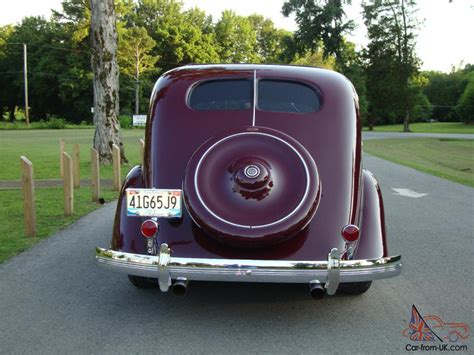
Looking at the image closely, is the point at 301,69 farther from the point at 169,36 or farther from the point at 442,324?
the point at 169,36

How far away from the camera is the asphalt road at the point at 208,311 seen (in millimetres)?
3404

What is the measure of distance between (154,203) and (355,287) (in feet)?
5.82

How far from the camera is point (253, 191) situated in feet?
12.0

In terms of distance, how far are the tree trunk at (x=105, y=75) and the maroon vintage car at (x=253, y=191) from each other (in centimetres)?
1180

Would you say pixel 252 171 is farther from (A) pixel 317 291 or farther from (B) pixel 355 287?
(B) pixel 355 287

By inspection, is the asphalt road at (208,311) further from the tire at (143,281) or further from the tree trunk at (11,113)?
the tree trunk at (11,113)

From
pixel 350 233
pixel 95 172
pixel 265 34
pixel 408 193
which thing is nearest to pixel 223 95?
pixel 350 233

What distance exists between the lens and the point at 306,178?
3.71 metres

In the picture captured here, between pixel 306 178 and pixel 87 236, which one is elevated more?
pixel 306 178

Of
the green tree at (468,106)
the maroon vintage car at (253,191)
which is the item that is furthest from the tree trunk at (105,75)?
the green tree at (468,106)

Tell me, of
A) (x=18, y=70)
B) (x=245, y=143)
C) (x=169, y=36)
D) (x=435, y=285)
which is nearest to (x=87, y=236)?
(x=245, y=143)

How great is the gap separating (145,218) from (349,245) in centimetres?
152

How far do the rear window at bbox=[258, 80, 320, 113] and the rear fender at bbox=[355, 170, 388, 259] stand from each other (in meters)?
0.83

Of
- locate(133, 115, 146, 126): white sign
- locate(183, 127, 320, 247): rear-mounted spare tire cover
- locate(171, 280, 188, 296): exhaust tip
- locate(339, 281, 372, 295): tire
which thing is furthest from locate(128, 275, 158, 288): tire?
locate(133, 115, 146, 126): white sign
